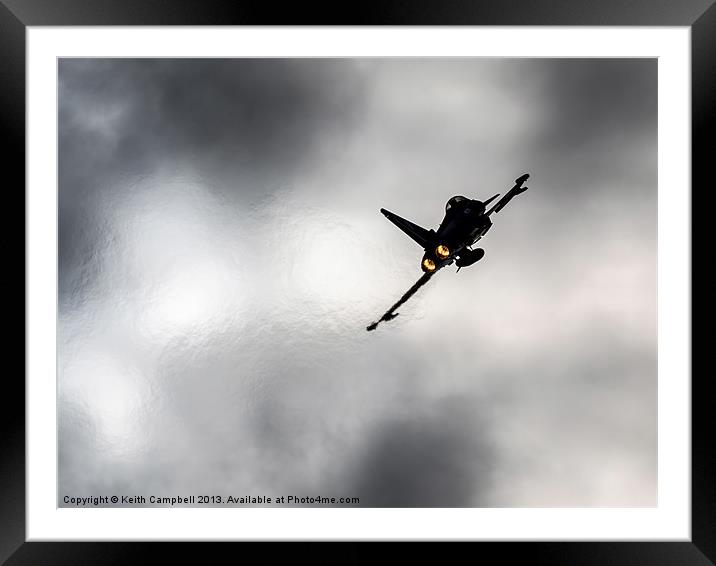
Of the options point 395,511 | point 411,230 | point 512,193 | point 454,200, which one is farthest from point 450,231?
point 395,511

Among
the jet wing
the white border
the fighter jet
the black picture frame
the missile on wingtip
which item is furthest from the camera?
the jet wing

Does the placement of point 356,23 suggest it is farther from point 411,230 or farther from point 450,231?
point 450,231

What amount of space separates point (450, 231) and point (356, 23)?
4917 millimetres

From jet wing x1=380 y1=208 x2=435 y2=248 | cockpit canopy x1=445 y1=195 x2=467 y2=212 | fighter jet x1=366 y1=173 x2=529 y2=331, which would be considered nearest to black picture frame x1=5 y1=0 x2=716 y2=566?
fighter jet x1=366 y1=173 x2=529 y2=331

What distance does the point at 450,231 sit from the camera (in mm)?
10141

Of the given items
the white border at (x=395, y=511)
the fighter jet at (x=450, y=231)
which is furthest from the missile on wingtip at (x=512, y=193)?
the white border at (x=395, y=511)

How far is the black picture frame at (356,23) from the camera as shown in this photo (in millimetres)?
7336

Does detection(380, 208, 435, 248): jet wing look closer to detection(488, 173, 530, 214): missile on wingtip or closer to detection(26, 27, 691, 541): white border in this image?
detection(488, 173, 530, 214): missile on wingtip

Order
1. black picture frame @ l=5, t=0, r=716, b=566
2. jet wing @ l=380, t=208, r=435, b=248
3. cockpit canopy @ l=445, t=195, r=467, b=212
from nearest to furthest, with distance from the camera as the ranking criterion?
black picture frame @ l=5, t=0, r=716, b=566, cockpit canopy @ l=445, t=195, r=467, b=212, jet wing @ l=380, t=208, r=435, b=248

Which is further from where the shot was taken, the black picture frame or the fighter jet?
the fighter jet

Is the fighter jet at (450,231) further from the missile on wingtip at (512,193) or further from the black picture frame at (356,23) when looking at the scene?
the black picture frame at (356,23)

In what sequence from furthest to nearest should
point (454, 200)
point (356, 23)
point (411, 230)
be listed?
point (411, 230)
point (454, 200)
point (356, 23)

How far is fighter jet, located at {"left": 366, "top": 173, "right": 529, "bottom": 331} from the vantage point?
33.1 feet

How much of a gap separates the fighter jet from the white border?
3078mm
